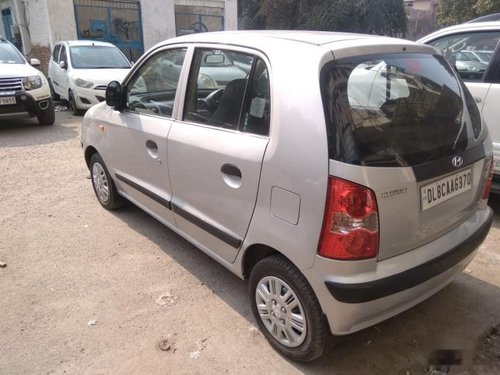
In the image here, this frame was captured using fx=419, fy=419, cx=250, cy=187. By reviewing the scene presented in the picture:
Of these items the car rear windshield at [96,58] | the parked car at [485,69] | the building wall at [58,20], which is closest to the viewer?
the parked car at [485,69]

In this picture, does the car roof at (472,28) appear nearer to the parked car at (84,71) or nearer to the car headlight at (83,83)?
the parked car at (84,71)

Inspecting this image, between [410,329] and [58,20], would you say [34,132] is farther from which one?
[58,20]

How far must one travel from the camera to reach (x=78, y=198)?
4.79 meters

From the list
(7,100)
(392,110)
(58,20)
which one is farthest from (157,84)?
(58,20)

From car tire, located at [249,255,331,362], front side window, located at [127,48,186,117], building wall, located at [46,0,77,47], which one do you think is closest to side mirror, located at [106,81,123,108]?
front side window, located at [127,48,186,117]

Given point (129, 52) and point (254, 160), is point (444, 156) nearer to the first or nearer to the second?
point (254, 160)

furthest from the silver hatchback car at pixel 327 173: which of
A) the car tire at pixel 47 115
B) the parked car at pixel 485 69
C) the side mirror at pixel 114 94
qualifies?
the car tire at pixel 47 115

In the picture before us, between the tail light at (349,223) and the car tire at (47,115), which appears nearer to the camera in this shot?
the tail light at (349,223)

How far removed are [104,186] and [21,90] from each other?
4.63 metres

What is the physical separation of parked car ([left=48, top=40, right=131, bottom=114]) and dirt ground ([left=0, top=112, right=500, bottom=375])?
531cm

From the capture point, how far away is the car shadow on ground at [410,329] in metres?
2.38

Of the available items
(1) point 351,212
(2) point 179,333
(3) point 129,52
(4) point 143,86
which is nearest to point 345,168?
(1) point 351,212

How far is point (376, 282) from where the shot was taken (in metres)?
A: 1.99

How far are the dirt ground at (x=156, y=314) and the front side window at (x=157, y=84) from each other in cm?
122
